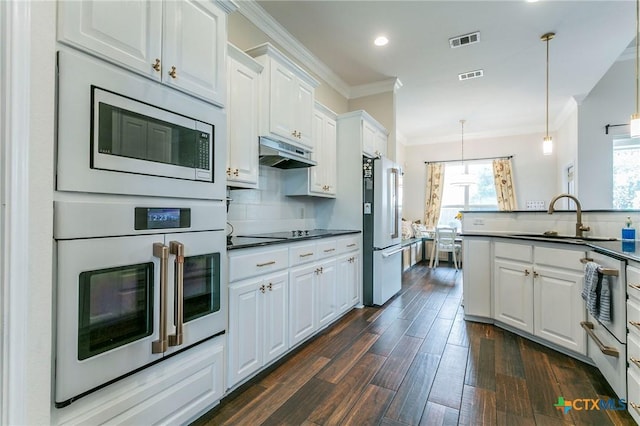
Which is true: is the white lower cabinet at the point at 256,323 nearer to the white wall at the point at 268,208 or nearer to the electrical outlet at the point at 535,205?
the white wall at the point at 268,208

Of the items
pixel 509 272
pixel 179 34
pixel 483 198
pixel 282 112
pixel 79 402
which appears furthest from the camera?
pixel 483 198

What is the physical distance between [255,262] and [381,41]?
9.12 feet

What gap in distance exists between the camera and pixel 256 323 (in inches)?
77.8

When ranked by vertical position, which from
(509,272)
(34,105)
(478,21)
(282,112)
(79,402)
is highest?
(478,21)

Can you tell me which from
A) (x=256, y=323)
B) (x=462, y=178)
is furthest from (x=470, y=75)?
(x=256, y=323)

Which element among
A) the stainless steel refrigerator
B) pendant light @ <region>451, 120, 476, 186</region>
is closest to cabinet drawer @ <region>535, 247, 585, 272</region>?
the stainless steel refrigerator

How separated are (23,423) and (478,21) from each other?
411 cm

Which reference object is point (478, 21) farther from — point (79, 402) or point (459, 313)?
point (79, 402)

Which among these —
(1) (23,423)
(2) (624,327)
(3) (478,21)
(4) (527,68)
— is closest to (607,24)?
(4) (527,68)

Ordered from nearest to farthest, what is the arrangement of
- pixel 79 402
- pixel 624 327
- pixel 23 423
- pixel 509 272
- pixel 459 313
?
1. pixel 23 423
2. pixel 79 402
3. pixel 624 327
4. pixel 509 272
5. pixel 459 313

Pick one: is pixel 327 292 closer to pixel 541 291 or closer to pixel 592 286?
pixel 541 291

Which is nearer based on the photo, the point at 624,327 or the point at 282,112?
the point at 624,327

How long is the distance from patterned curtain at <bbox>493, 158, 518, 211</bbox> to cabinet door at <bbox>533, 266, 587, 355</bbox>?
15.0 feet

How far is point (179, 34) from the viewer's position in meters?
1.50
